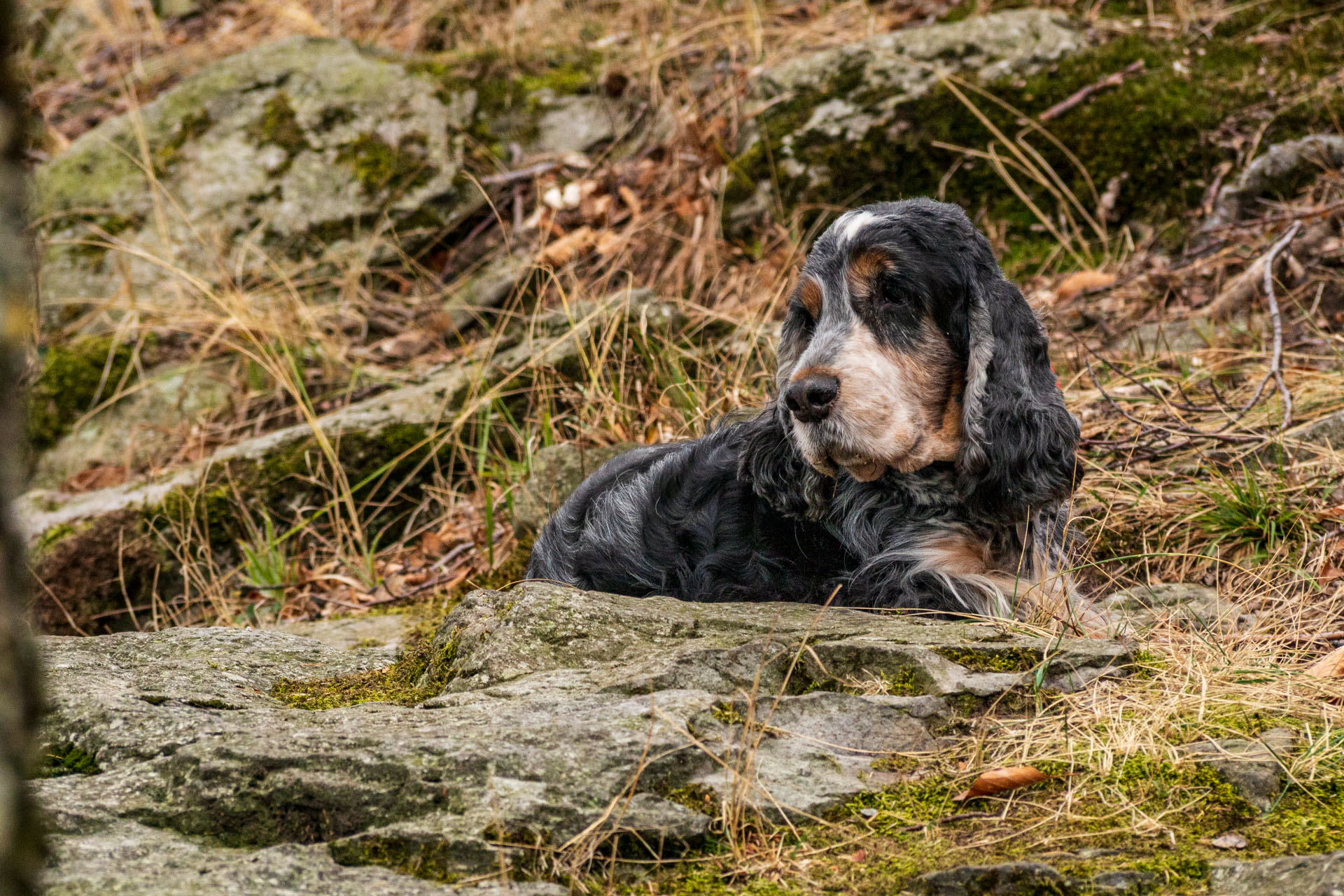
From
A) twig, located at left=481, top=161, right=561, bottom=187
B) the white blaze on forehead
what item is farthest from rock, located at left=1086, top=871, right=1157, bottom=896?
twig, located at left=481, top=161, right=561, bottom=187

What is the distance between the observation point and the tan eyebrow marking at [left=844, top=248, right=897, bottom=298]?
3.88 meters

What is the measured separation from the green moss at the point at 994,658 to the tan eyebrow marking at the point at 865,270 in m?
1.37

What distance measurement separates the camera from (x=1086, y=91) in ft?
25.3

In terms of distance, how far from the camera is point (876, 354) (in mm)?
3818

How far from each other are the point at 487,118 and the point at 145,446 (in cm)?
359

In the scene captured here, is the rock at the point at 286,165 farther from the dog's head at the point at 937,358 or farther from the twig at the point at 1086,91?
the dog's head at the point at 937,358

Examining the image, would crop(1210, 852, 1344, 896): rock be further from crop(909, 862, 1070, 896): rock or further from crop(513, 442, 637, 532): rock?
crop(513, 442, 637, 532): rock

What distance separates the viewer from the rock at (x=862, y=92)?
7973 mm

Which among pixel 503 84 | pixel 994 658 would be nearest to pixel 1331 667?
pixel 994 658

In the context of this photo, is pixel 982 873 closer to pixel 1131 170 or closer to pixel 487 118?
pixel 1131 170

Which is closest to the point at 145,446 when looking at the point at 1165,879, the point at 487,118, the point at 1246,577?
the point at 487,118

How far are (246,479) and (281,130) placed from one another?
358 centimetres

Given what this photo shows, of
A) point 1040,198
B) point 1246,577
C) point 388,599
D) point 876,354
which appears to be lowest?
point 388,599

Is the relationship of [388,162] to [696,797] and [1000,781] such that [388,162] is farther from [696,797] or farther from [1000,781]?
[1000,781]
